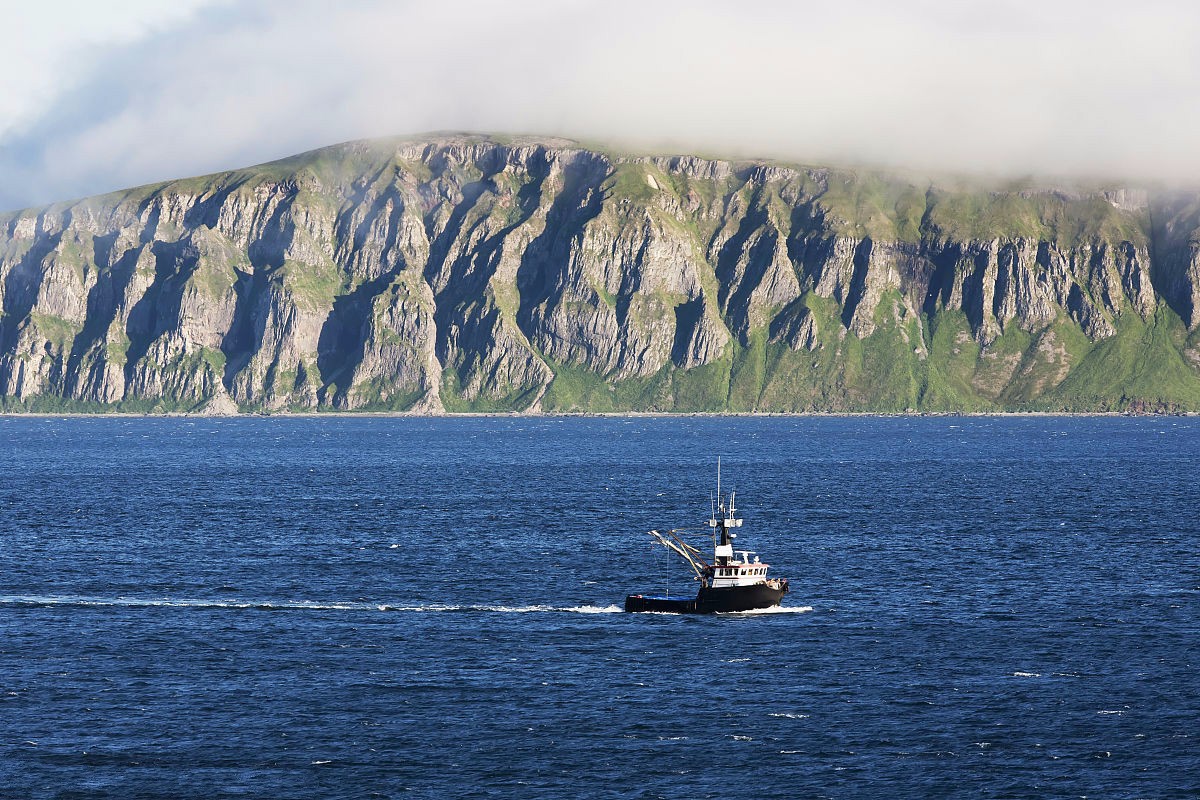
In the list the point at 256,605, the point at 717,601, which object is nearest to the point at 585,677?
the point at 717,601

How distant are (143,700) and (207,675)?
7.90 metres

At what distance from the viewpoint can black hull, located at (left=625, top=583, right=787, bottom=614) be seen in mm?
125938

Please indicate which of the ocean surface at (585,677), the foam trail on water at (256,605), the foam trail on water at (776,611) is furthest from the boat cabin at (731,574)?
the foam trail on water at (256,605)

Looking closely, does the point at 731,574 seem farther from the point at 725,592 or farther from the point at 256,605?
the point at 256,605

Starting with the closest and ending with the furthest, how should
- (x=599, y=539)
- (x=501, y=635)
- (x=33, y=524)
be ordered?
(x=501, y=635), (x=599, y=539), (x=33, y=524)

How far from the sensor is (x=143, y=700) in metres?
94.1

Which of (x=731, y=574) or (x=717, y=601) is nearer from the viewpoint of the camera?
(x=717, y=601)

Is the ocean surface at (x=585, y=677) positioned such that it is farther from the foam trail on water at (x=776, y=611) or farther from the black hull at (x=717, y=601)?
the black hull at (x=717, y=601)

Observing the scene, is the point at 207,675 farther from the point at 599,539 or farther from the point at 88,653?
the point at 599,539

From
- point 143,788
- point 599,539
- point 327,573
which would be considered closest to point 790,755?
point 143,788

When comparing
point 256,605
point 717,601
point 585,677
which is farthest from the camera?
point 256,605

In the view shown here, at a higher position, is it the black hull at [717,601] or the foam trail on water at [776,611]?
the black hull at [717,601]

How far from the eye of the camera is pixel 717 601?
12638cm

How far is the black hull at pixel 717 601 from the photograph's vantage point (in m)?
126
